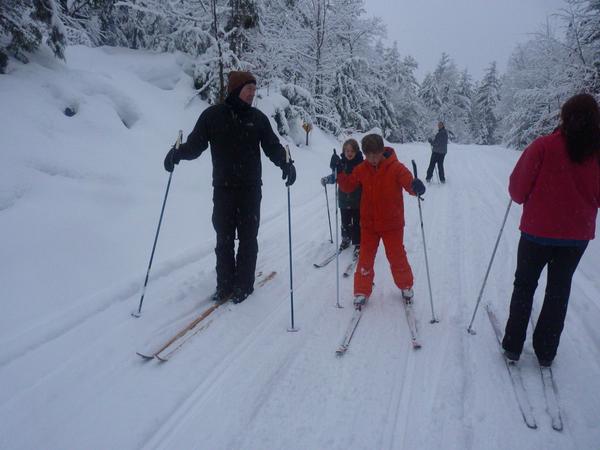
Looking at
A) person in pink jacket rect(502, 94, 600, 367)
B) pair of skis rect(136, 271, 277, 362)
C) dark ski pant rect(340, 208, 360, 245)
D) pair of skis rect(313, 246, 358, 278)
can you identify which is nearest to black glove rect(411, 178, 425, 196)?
person in pink jacket rect(502, 94, 600, 367)

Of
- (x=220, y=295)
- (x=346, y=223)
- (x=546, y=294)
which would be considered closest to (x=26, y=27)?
(x=220, y=295)

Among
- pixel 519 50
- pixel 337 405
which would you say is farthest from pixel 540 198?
pixel 519 50

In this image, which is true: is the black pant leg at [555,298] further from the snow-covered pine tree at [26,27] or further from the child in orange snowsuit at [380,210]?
the snow-covered pine tree at [26,27]

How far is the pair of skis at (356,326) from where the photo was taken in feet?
11.1

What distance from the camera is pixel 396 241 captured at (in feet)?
13.4

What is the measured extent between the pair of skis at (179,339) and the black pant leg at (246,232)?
364 mm

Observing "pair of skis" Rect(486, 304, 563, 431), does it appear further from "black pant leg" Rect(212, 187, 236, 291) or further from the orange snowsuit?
"black pant leg" Rect(212, 187, 236, 291)

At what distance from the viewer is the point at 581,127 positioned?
8.64 feet

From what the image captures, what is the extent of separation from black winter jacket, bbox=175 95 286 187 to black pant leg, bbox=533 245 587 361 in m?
2.98

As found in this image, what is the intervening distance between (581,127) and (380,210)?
1885 millimetres

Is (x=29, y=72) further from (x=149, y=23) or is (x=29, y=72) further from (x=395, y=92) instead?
(x=395, y=92)

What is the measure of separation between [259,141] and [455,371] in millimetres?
3039

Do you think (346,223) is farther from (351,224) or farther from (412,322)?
(412,322)

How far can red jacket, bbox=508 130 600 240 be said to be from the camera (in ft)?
9.08
